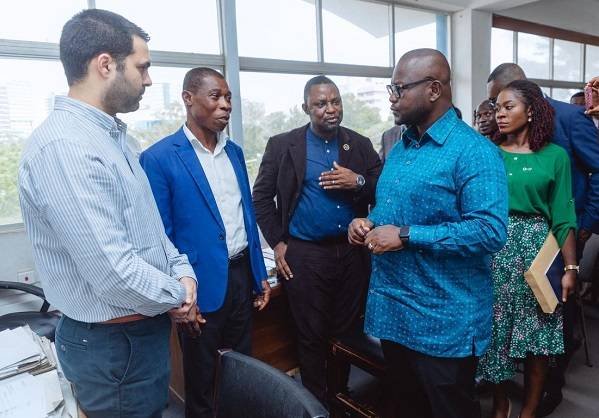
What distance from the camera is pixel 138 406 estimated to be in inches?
47.4

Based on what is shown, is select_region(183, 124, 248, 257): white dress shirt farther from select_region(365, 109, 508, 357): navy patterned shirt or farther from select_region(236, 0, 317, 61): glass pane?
select_region(236, 0, 317, 61): glass pane

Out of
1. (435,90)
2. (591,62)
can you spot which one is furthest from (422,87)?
(591,62)

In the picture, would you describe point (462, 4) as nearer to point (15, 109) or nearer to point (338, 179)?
point (338, 179)

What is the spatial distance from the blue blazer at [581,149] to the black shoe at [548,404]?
3.04 ft

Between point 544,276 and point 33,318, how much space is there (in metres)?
2.56

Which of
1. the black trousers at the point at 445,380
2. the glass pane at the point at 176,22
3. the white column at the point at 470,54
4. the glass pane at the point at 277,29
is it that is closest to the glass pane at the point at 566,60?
the white column at the point at 470,54

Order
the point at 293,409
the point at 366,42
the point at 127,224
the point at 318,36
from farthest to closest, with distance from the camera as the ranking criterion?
the point at 366,42 < the point at 318,36 < the point at 127,224 < the point at 293,409

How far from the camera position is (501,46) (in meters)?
5.52

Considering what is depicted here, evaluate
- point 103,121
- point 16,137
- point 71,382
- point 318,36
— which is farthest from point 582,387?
point 16,137

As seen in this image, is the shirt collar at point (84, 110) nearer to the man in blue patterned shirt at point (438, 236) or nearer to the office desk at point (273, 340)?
the man in blue patterned shirt at point (438, 236)

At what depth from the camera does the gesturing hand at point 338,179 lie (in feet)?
6.83

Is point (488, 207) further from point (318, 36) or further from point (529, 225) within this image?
point (318, 36)

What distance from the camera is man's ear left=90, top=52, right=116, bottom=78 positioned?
44.9 inches

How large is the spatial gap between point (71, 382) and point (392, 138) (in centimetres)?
270
